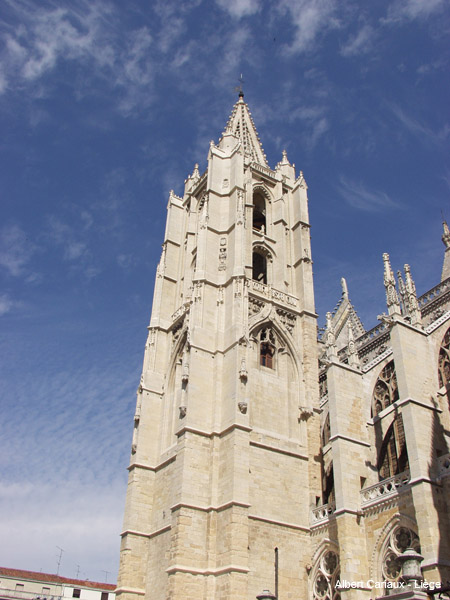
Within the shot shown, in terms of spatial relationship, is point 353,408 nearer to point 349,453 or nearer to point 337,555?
point 349,453

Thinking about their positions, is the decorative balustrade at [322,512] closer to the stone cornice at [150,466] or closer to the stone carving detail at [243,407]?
the stone carving detail at [243,407]

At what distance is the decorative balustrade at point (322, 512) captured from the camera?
65.8ft

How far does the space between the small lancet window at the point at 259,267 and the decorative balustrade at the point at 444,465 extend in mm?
14811

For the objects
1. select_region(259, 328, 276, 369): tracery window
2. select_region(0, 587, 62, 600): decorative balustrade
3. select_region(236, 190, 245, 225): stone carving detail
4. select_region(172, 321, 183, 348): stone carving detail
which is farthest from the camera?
select_region(0, 587, 62, 600): decorative balustrade

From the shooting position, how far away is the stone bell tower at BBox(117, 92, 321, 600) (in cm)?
1906

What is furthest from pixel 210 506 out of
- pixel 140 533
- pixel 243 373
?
pixel 243 373

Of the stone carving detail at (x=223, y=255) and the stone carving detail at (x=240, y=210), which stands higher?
the stone carving detail at (x=240, y=210)

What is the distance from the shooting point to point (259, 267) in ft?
98.2

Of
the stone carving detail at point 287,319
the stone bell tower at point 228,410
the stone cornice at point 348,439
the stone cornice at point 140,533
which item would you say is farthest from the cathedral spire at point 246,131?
the stone cornice at point 140,533

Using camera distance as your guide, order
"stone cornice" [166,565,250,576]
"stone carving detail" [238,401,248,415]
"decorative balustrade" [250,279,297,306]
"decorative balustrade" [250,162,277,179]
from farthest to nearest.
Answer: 1. "decorative balustrade" [250,162,277,179]
2. "decorative balustrade" [250,279,297,306]
3. "stone carving detail" [238,401,248,415]
4. "stone cornice" [166,565,250,576]

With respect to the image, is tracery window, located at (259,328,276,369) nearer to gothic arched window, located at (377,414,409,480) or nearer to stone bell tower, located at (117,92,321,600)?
stone bell tower, located at (117,92,321,600)

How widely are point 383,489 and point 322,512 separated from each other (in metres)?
3.34

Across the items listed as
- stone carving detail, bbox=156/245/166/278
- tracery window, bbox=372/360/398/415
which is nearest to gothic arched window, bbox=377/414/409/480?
tracery window, bbox=372/360/398/415

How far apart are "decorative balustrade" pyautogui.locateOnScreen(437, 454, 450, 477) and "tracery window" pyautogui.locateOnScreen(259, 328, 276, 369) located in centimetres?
922
